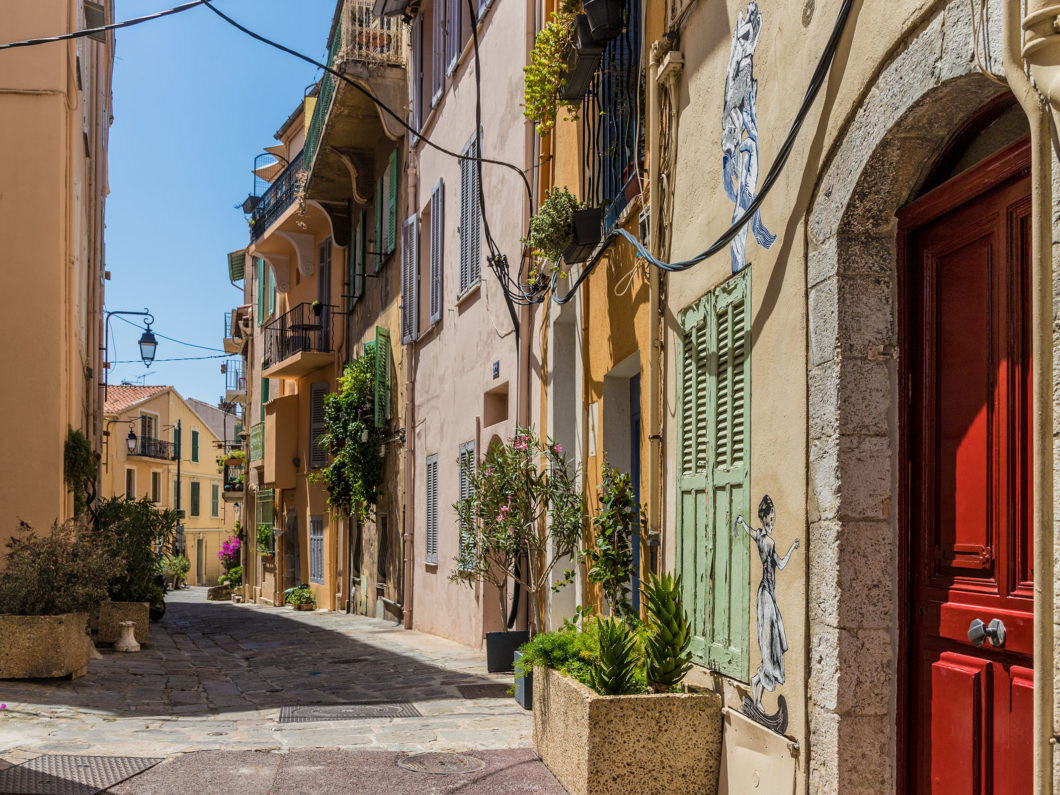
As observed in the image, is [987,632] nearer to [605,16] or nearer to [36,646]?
[605,16]

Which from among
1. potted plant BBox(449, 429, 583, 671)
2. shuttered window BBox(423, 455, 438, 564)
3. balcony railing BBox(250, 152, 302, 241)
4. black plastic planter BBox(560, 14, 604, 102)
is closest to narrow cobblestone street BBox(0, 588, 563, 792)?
potted plant BBox(449, 429, 583, 671)

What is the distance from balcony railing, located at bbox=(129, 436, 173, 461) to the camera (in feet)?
158

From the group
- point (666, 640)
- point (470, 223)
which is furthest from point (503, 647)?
point (470, 223)

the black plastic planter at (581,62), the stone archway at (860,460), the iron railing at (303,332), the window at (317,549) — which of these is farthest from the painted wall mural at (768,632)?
the window at (317,549)

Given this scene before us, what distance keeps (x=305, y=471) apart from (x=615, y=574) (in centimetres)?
1857

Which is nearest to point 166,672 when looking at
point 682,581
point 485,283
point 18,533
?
point 18,533

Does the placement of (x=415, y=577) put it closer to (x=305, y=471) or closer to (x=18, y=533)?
(x=18, y=533)

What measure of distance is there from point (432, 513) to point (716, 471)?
966 cm

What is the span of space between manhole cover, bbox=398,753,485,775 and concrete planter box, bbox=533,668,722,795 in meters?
0.90

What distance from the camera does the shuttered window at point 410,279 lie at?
52.0 feet

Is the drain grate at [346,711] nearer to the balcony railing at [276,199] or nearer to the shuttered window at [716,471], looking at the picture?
the shuttered window at [716,471]

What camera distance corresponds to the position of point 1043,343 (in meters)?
2.83

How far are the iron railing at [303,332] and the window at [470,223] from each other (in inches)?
403

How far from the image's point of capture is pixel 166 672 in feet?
34.5
